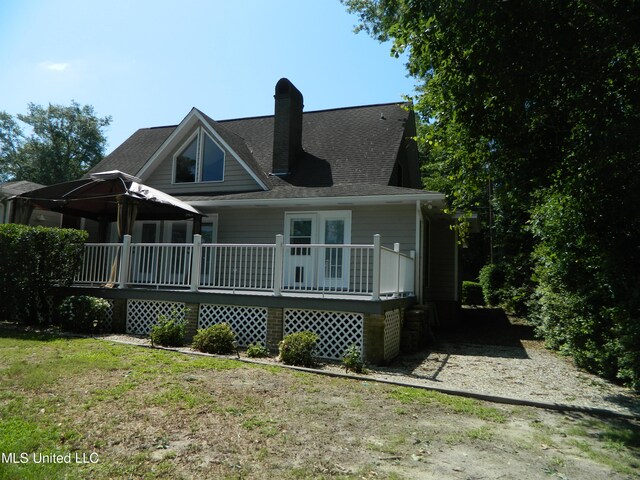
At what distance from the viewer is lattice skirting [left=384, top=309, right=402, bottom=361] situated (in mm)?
8359

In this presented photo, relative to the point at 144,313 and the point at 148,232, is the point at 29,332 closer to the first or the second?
the point at 144,313

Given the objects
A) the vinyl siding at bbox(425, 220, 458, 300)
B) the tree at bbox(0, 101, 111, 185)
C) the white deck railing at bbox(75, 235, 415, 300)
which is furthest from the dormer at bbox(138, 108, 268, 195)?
the tree at bbox(0, 101, 111, 185)

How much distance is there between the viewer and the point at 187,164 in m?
14.6

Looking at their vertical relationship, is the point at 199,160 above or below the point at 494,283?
above

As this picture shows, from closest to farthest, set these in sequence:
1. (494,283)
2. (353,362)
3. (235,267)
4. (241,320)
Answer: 1. (353,362)
2. (235,267)
3. (241,320)
4. (494,283)

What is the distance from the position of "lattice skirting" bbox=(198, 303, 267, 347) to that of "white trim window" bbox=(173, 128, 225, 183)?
5.79 metres

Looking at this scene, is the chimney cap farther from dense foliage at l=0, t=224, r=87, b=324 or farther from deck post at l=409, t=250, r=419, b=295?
dense foliage at l=0, t=224, r=87, b=324

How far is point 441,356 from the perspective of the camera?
9234 mm

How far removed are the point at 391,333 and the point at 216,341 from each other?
3388 mm

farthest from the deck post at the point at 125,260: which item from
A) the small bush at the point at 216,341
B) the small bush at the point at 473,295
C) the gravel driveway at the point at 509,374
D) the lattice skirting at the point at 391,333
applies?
the small bush at the point at 473,295

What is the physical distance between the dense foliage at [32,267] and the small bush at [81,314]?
945 mm

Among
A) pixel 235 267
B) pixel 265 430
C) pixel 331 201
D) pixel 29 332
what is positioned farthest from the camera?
pixel 331 201

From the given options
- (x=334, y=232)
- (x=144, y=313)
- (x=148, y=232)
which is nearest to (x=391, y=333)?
(x=334, y=232)

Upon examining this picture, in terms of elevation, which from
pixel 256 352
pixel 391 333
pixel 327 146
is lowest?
pixel 256 352
